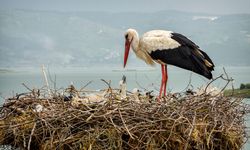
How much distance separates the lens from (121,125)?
6.45m

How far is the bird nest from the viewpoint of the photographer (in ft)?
20.8

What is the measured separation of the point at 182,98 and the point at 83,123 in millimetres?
1477

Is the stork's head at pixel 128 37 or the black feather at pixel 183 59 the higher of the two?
the stork's head at pixel 128 37

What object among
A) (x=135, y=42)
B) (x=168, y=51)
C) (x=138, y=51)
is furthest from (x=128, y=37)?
(x=168, y=51)

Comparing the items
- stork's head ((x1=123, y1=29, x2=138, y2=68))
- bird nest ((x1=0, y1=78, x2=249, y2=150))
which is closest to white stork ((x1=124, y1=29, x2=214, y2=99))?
stork's head ((x1=123, y1=29, x2=138, y2=68))

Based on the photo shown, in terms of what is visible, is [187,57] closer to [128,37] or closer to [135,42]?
[135,42]

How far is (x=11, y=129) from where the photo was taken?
→ 6715mm

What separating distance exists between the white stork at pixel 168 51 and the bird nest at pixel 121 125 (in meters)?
1.49

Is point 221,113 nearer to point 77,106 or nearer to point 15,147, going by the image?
point 77,106

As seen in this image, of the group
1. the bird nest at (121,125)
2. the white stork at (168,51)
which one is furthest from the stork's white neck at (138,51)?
the bird nest at (121,125)

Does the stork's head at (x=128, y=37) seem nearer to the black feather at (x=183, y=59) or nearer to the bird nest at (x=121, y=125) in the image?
the black feather at (x=183, y=59)

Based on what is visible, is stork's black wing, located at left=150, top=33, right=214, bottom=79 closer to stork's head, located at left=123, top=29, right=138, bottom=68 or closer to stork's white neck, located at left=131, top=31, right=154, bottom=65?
stork's white neck, located at left=131, top=31, right=154, bottom=65

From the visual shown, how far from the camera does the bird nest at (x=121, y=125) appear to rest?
20.8 ft

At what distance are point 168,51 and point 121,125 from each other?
2.79m
